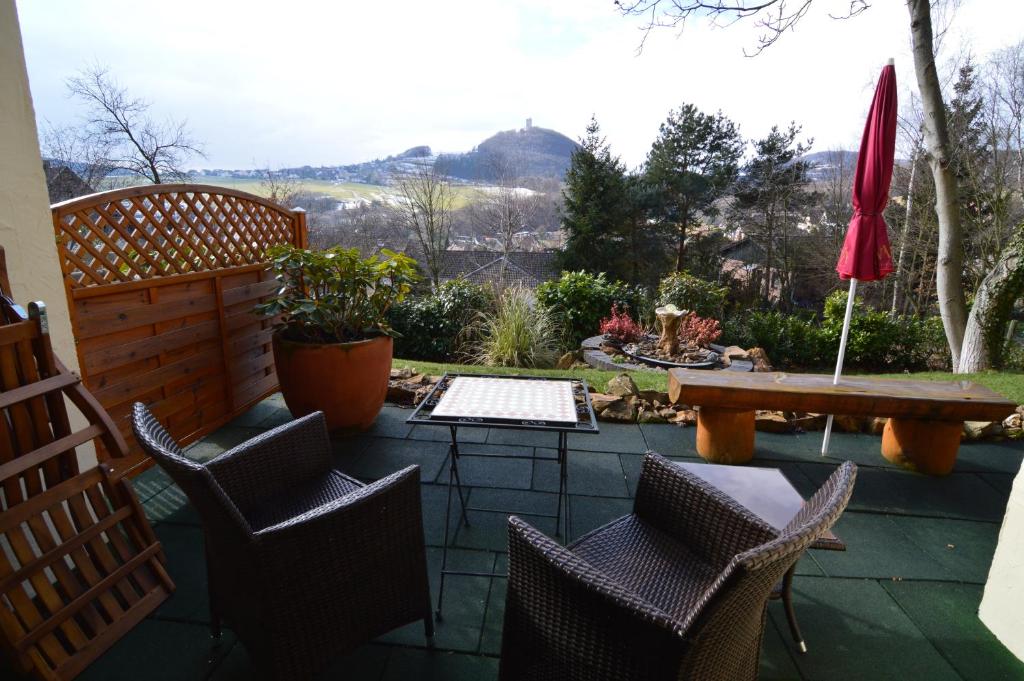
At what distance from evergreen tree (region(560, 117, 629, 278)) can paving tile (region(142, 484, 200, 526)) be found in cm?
1579

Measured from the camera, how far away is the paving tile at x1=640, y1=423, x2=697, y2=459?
3086 mm

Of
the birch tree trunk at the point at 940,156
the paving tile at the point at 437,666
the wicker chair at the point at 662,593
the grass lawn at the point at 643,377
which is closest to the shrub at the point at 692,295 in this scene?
the birch tree trunk at the point at 940,156

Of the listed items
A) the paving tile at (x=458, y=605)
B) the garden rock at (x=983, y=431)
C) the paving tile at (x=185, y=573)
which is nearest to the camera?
the paving tile at (x=458, y=605)

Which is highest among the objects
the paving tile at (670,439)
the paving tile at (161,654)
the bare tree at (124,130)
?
the bare tree at (124,130)

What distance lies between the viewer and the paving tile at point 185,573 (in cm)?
179

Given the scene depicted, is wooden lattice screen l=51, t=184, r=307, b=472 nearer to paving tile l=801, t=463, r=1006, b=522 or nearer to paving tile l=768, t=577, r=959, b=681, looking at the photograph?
paving tile l=768, t=577, r=959, b=681

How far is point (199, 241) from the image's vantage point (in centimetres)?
323

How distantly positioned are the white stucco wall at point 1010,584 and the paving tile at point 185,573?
8.92 feet

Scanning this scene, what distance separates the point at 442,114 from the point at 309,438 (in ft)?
66.1

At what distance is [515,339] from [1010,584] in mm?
4720

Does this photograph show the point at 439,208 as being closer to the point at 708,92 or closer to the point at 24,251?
the point at 708,92

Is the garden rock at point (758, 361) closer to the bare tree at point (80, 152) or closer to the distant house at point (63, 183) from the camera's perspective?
the distant house at point (63, 183)

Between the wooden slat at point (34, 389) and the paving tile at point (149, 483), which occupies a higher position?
the wooden slat at point (34, 389)

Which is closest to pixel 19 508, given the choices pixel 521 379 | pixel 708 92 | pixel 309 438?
pixel 309 438
